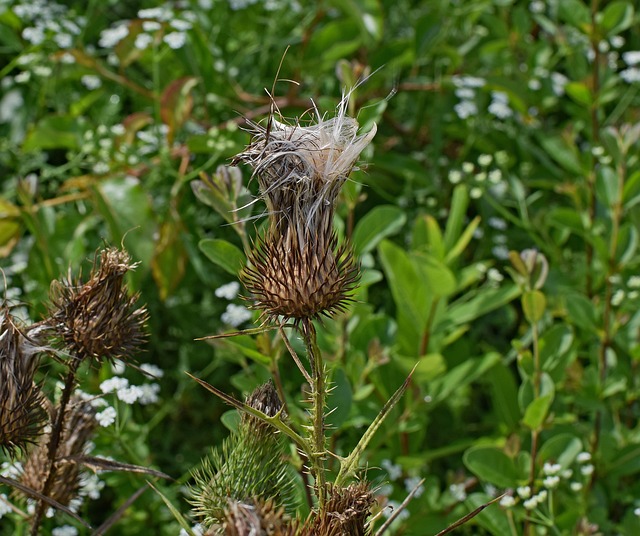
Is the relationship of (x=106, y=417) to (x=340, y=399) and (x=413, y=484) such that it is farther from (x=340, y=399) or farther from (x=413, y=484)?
(x=413, y=484)

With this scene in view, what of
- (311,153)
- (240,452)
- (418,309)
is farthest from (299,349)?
(311,153)

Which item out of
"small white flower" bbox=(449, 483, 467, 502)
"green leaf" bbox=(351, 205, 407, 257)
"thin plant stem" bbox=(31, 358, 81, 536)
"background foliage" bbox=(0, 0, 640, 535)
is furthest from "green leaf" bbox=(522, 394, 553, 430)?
"thin plant stem" bbox=(31, 358, 81, 536)

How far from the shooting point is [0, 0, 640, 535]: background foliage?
1914 millimetres

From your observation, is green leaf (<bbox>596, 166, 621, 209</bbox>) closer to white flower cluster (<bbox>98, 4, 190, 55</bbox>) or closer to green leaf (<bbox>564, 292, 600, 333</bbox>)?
green leaf (<bbox>564, 292, 600, 333</bbox>)

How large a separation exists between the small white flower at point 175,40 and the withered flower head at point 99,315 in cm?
128

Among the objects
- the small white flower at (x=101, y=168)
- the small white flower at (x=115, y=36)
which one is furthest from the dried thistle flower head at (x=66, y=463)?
the small white flower at (x=115, y=36)

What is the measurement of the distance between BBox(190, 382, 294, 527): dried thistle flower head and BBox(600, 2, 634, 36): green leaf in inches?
71.8

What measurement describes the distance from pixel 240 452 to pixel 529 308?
0.73 m

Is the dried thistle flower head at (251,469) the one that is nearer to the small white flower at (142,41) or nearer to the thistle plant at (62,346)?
the thistle plant at (62,346)

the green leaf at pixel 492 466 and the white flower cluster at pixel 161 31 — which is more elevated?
the white flower cluster at pixel 161 31

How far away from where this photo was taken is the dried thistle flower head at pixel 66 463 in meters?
1.42

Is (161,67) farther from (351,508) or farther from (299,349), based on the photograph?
Answer: (351,508)

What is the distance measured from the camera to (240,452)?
3.97ft

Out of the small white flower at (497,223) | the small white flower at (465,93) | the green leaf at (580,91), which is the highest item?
the green leaf at (580,91)
